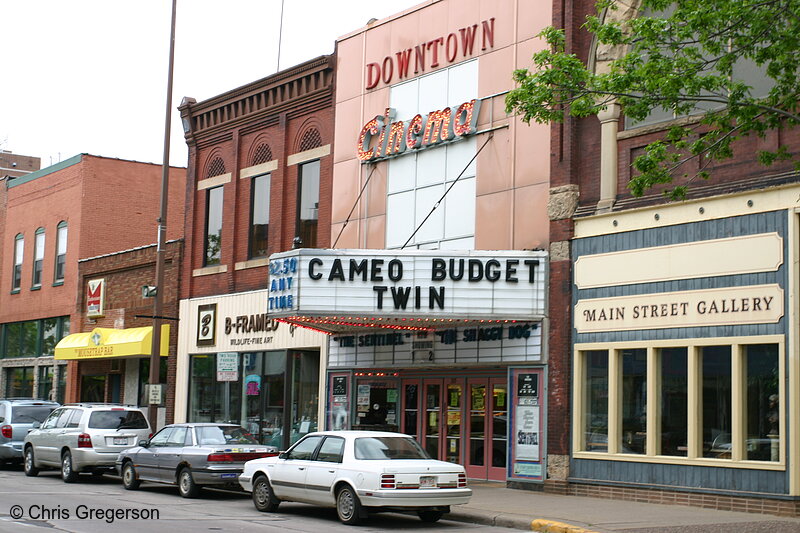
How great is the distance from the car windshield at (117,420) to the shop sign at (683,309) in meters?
10.6

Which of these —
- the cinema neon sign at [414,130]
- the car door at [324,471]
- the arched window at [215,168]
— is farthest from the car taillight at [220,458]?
the arched window at [215,168]

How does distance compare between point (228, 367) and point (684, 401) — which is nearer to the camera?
point (684, 401)

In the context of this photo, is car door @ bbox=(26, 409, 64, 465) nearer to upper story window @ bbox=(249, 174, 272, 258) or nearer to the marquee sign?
the marquee sign

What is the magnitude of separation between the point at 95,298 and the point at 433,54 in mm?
17903

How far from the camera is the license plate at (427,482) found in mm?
16375

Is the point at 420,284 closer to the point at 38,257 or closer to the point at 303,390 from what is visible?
the point at 303,390

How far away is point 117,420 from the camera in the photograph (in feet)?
81.8

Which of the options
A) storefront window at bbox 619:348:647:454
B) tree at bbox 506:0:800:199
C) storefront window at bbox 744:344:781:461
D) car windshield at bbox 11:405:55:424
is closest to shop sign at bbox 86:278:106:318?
car windshield at bbox 11:405:55:424

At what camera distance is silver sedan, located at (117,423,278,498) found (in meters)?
20.6

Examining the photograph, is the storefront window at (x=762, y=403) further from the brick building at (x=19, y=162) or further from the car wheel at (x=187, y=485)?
the brick building at (x=19, y=162)

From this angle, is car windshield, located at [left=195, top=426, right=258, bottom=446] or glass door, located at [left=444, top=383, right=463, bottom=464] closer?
car windshield, located at [left=195, top=426, right=258, bottom=446]

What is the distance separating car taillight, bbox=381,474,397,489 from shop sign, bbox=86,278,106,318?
2358 cm

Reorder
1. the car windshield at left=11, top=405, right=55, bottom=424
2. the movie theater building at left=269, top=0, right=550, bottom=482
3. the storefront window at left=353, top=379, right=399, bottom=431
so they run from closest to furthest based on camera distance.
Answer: the movie theater building at left=269, top=0, right=550, bottom=482, the storefront window at left=353, top=379, right=399, bottom=431, the car windshield at left=11, top=405, right=55, bottom=424

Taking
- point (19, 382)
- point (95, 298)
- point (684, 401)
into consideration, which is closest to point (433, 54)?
point (684, 401)
